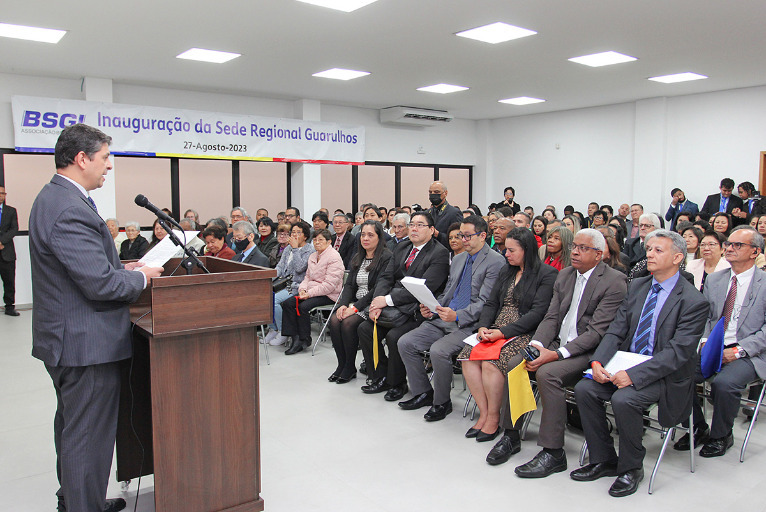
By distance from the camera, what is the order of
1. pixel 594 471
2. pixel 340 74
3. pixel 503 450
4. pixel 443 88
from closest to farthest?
pixel 594 471 → pixel 503 450 → pixel 340 74 → pixel 443 88

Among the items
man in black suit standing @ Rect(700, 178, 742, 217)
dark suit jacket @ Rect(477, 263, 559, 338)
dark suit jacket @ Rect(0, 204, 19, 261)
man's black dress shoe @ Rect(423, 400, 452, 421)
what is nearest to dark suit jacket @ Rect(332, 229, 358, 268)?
man's black dress shoe @ Rect(423, 400, 452, 421)

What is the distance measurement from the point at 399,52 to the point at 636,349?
206 inches

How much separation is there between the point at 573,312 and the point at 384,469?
1458 millimetres

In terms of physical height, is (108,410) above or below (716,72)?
below

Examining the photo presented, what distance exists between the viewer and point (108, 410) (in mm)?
2348

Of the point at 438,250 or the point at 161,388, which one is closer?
the point at 161,388

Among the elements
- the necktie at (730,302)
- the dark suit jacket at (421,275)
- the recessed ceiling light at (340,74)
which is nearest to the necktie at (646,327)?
the necktie at (730,302)

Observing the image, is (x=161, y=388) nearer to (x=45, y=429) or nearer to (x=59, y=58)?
(x=45, y=429)

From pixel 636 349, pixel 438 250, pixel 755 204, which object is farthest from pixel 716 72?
pixel 636 349

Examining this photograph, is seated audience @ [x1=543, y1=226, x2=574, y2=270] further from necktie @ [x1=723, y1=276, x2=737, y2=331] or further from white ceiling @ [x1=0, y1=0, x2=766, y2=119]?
white ceiling @ [x1=0, y1=0, x2=766, y2=119]

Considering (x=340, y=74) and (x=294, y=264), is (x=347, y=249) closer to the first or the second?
(x=294, y=264)

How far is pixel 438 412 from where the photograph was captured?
4051mm

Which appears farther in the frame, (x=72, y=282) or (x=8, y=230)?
(x=8, y=230)

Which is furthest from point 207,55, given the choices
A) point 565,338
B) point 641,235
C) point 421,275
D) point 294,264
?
point 565,338
